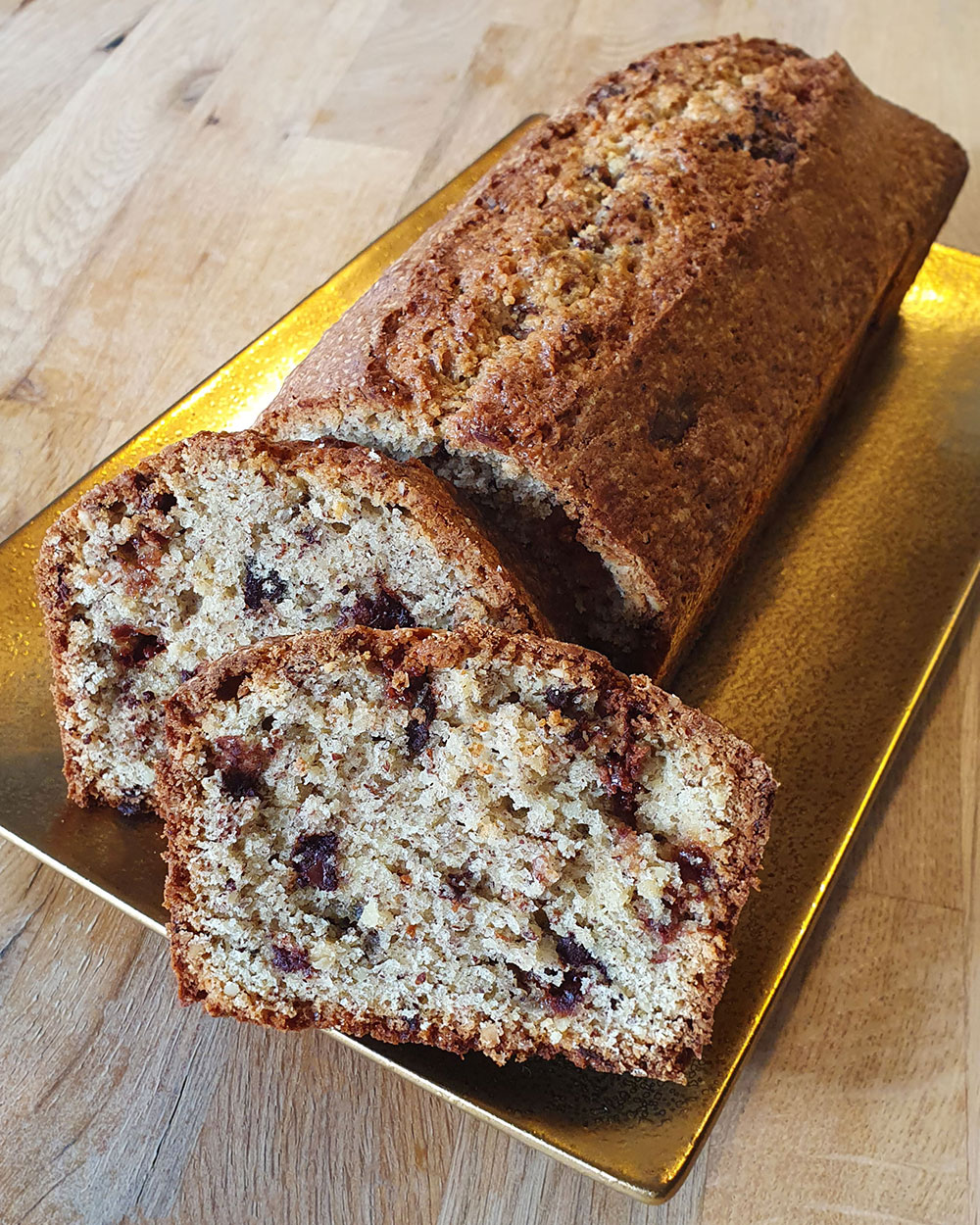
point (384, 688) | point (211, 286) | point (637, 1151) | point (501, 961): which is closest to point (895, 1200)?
point (637, 1151)

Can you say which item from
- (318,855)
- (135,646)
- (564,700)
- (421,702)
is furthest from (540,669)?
(135,646)

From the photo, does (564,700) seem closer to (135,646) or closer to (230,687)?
(230,687)

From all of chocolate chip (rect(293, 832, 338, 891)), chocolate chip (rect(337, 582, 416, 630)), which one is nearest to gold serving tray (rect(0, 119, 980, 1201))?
chocolate chip (rect(293, 832, 338, 891))

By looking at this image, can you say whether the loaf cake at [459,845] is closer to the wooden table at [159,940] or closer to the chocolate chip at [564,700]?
the chocolate chip at [564,700]

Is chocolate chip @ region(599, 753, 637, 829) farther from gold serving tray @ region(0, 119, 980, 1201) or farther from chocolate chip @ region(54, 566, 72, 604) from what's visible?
chocolate chip @ region(54, 566, 72, 604)

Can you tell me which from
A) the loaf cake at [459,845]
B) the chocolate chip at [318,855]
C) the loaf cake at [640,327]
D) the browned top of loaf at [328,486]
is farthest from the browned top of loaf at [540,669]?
the loaf cake at [640,327]
